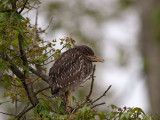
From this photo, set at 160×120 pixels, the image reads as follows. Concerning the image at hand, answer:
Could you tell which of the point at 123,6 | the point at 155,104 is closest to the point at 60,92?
the point at 155,104

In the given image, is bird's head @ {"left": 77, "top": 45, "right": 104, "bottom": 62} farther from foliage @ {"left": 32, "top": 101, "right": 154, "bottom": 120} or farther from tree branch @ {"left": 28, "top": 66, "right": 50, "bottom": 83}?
foliage @ {"left": 32, "top": 101, "right": 154, "bottom": 120}

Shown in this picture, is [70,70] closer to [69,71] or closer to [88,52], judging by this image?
[69,71]

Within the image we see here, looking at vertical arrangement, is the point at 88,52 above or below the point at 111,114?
above

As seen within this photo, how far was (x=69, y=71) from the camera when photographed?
695 centimetres

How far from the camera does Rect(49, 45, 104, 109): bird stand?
22.2ft

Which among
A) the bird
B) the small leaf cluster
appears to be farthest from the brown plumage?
the small leaf cluster

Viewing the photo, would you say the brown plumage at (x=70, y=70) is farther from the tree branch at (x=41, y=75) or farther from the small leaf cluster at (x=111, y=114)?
the small leaf cluster at (x=111, y=114)

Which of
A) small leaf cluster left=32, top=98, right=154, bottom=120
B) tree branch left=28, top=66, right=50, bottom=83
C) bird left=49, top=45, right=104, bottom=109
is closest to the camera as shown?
small leaf cluster left=32, top=98, right=154, bottom=120

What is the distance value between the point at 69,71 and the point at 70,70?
0.08 feet

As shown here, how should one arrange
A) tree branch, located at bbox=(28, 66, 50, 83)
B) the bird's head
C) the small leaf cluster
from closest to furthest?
the small leaf cluster < tree branch, located at bbox=(28, 66, 50, 83) < the bird's head

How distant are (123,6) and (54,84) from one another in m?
13.6

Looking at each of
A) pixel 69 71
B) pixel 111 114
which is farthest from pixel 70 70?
pixel 111 114

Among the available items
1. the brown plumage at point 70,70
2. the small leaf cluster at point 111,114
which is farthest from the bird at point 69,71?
the small leaf cluster at point 111,114

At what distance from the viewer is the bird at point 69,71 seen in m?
6.77
